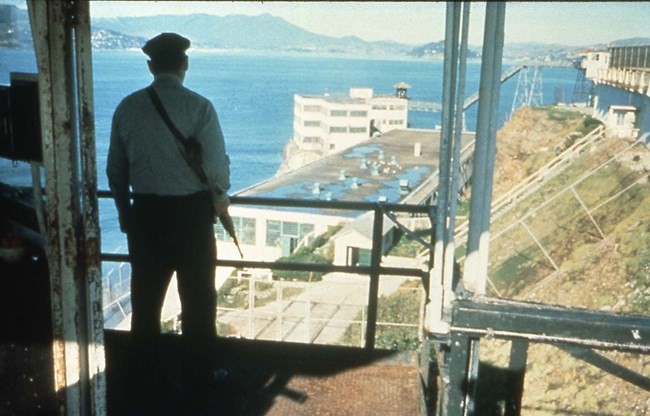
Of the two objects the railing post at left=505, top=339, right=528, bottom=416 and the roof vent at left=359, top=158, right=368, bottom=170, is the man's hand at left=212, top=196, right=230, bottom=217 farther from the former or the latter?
the roof vent at left=359, top=158, right=368, bottom=170

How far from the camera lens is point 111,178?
288 cm

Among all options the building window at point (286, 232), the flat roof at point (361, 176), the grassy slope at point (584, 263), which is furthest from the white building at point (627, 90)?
the building window at point (286, 232)

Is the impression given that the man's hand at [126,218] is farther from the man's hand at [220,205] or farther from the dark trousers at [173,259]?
the man's hand at [220,205]

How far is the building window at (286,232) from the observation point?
2897 cm

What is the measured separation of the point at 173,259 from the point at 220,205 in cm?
37

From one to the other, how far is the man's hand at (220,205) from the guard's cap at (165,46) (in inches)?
28.7

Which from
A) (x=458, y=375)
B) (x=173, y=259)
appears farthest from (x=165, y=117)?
(x=458, y=375)

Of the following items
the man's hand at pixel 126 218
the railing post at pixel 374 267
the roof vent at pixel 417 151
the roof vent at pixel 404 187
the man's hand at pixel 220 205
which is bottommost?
the roof vent at pixel 404 187

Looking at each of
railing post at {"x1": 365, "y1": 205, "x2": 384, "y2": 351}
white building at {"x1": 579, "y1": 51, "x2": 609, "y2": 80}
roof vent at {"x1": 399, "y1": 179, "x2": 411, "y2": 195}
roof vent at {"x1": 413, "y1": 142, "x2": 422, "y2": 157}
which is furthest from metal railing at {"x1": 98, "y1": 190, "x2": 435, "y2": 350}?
roof vent at {"x1": 413, "y1": 142, "x2": 422, "y2": 157}

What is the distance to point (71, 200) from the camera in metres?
2.01

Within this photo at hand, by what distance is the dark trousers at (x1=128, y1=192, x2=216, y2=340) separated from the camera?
2854 mm

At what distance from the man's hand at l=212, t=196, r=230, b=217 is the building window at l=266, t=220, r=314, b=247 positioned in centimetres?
2523

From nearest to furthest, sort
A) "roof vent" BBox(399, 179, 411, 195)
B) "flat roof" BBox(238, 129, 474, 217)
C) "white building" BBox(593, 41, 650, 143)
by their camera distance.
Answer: "white building" BBox(593, 41, 650, 143), "flat roof" BBox(238, 129, 474, 217), "roof vent" BBox(399, 179, 411, 195)

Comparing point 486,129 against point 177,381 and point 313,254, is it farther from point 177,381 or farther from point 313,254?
point 313,254
